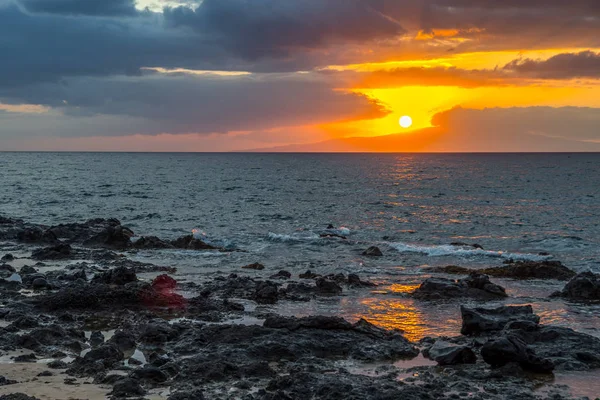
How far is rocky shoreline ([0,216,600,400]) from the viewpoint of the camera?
11.7 meters

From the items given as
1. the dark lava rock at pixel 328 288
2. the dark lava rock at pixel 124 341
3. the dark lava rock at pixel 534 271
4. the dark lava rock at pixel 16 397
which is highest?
the dark lava rock at pixel 16 397

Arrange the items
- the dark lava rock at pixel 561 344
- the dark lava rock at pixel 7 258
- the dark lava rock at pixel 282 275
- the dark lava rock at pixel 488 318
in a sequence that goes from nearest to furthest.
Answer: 1. the dark lava rock at pixel 561 344
2. the dark lava rock at pixel 488 318
3. the dark lava rock at pixel 282 275
4. the dark lava rock at pixel 7 258

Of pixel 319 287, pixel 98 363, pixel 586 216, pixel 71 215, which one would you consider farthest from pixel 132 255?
pixel 586 216

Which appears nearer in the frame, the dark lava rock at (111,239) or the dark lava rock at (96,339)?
the dark lava rock at (96,339)

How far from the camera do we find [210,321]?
55.7ft

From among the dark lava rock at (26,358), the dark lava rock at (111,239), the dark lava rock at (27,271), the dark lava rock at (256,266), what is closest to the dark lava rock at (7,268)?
the dark lava rock at (27,271)

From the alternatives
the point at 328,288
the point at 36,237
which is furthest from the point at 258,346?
the point at 36,237

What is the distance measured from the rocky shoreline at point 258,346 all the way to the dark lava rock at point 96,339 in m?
0.06

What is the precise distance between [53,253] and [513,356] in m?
23.0

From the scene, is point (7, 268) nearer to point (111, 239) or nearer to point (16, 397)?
point (111, 239)

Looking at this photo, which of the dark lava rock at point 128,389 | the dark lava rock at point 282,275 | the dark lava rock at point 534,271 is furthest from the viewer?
the dark lava rock at point 534,271

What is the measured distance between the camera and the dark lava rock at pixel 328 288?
21.9m

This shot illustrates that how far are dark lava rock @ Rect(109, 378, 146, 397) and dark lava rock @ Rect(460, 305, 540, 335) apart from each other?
8.82 m

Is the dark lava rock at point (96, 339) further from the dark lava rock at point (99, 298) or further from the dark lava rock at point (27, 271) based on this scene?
the dark lava rock at point (27, 271)
